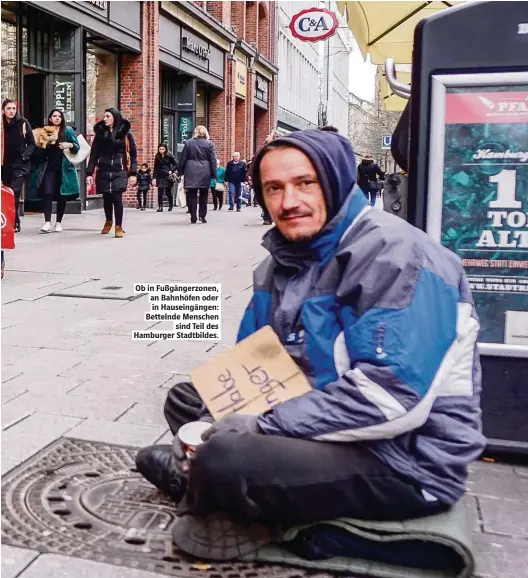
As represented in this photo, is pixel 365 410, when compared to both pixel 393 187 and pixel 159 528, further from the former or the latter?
pixel 393 187

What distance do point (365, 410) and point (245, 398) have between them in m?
0.45

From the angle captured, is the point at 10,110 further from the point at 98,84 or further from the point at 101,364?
the point at 98,84

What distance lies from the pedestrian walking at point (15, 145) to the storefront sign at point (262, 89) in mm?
21776

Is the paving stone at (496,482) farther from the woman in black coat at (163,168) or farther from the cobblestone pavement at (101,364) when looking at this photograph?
the woman in black coat at (163,168)

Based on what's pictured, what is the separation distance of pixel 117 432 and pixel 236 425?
4.34 ft

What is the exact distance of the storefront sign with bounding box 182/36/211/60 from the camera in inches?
845

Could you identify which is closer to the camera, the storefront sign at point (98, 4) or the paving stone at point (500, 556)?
the paving stone at point (500, 556)

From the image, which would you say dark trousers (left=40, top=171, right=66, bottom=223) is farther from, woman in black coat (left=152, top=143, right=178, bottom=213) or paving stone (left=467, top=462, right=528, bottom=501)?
paving stone (left=467, top=462, right=528, bottom=501)

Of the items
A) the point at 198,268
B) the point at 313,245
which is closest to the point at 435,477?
the point at 313,245

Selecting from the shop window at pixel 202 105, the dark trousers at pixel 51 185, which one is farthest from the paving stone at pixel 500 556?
the shop window at pixel 202 105

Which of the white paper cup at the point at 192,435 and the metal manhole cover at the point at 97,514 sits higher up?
the white paper cup at the point at 192,435

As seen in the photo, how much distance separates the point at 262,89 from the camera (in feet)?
105

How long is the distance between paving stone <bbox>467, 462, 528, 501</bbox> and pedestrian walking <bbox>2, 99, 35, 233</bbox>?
7719 millimetres

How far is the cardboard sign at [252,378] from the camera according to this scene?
8.09 feet
